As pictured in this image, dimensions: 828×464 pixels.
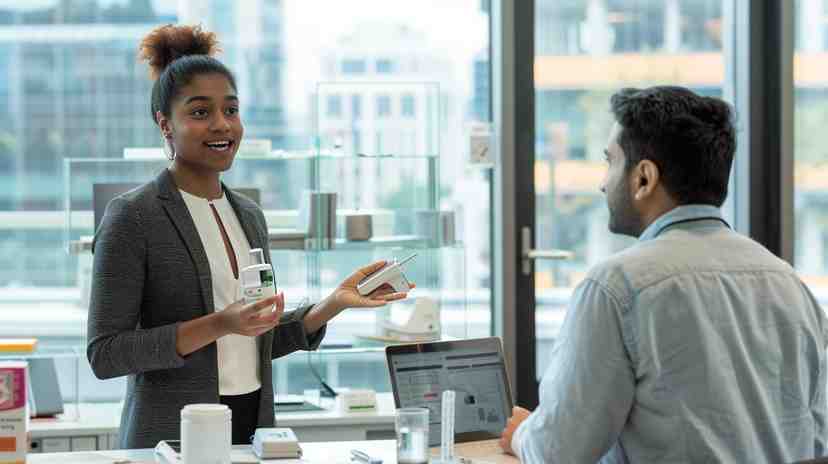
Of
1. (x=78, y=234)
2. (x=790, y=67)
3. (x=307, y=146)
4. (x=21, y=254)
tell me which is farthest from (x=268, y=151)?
(x=790, y=67)

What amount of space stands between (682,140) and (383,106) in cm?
233

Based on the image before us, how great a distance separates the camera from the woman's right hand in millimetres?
2303

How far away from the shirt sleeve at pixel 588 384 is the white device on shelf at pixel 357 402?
1893 millimetres

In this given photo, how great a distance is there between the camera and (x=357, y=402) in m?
3.70

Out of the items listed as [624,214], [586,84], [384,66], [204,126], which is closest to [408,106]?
[384,66]

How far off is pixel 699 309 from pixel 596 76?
2.92m

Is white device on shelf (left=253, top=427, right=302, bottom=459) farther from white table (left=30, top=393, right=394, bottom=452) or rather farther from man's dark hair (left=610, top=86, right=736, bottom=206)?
white table (left=30, top=393, right=394, bottom=452)

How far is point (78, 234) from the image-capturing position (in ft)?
12.9

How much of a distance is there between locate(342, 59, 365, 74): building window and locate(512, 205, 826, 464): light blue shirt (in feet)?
8.53

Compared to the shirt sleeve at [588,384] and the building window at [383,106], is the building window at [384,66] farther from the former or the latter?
the shirt sleeve at [588,384]

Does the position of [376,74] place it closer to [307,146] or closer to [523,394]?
[307,146]

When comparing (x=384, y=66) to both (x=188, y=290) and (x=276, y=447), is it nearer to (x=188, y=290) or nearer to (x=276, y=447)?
(x=188, y=290)

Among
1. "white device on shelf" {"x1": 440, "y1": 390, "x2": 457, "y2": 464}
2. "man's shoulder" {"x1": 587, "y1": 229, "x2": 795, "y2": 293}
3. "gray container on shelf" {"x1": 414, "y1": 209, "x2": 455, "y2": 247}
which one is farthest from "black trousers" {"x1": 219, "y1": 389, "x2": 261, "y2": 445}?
"gray container on shelf" {"x1": 414, "y1": 209, "x2": 455, "y2": 247}

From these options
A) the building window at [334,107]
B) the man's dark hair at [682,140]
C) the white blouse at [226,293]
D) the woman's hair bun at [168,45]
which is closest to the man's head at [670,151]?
the man's dark hair at [682,140]
